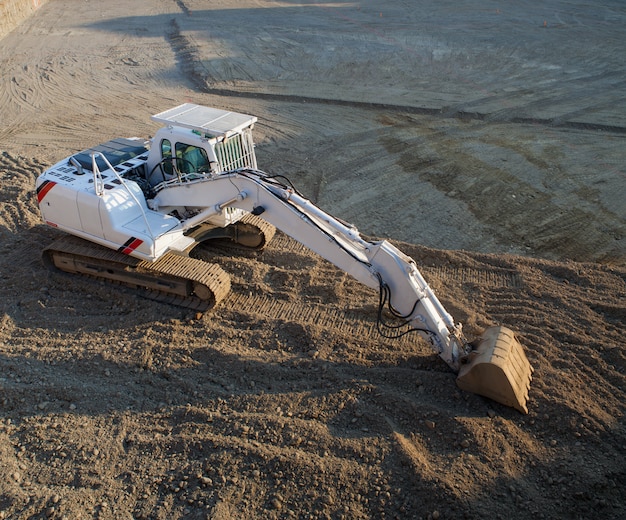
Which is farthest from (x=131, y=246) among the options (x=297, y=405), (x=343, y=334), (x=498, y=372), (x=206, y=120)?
(x=498, y=372)

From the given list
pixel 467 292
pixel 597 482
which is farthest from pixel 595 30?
pixel 597 482

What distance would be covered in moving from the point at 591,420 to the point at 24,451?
616 cm

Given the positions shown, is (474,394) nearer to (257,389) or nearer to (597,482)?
(597,482)

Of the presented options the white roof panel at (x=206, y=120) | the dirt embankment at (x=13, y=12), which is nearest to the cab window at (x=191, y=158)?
the white roof panel at (x=206, y=120)

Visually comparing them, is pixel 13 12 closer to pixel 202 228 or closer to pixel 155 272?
pixel 202 228

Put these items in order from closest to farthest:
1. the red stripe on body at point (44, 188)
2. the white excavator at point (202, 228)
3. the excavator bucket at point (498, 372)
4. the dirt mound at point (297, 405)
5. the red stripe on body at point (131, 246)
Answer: the dirt mound at point (297, 405) → the excavator bucket at point (498, 372) → the white excavator at point (202, 228) → the red stripe on body at point (131, 246) → the red stripe on body at point (44, 188)

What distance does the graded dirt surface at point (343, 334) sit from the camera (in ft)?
19.7

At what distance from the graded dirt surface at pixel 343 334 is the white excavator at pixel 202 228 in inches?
14.3

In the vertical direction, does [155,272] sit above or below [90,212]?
below

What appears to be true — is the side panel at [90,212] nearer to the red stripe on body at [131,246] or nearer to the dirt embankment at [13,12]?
the red stripe on body at [131,246]

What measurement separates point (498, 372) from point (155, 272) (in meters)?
4.85

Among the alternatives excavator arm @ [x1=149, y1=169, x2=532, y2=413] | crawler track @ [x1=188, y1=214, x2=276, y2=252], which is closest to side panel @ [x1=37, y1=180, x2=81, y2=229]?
crawler track @ [x1=188, y1=214, x2=276, y2=252]

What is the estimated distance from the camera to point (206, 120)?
901 centimetres

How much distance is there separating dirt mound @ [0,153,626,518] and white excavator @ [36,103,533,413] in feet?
1.11
